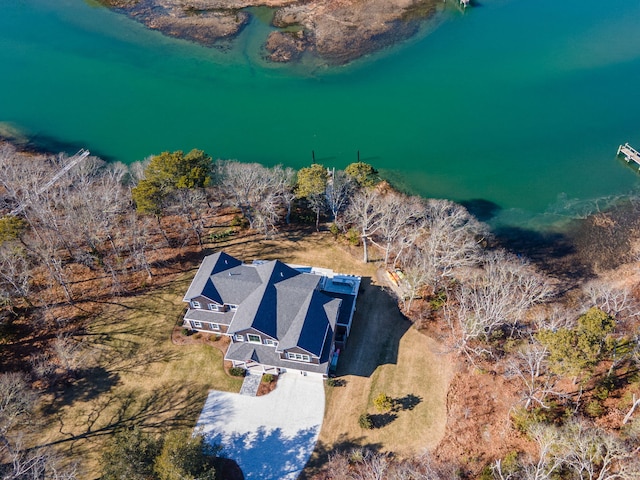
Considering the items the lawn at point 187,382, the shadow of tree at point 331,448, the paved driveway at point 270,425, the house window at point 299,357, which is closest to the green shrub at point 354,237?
the lawn at point 187,382

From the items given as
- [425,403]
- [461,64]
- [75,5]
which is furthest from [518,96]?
→ [75,5]

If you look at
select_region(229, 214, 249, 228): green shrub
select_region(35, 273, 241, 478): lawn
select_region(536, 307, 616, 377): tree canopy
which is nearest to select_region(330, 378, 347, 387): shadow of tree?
select_region(35, 273, 241, 478): lawn

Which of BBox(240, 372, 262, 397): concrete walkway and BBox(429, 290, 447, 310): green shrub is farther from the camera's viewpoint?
BBox(429, 290, 447, 310): green shrub

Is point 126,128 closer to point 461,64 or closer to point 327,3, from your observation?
point 327,3

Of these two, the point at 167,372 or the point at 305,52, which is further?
the point at 305,52

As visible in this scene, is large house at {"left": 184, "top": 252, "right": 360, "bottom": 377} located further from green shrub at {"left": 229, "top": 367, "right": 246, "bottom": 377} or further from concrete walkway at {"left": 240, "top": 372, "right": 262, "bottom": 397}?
concrete walkway at {"left": 240, "top": 372, "right": 262, "bottom": 397}

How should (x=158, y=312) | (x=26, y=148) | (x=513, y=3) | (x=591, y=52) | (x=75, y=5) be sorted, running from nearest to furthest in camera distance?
(x=158, y=312)
(x=26, y=148)
(x=591, y=52)
(x=513, y=3)
(x=75, y=5)

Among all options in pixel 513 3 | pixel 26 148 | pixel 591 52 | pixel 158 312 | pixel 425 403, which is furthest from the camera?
pixel 513 3
